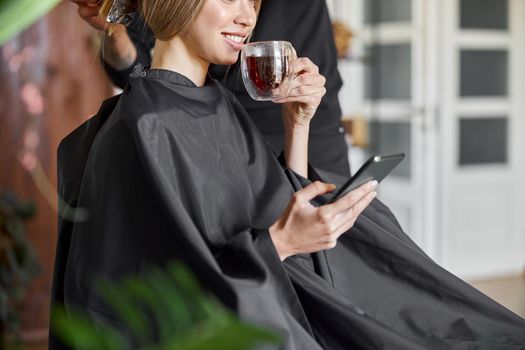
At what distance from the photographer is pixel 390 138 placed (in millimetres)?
4793

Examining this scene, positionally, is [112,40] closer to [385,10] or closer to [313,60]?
[313,60]

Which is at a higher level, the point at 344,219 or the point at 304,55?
the point at 304,55

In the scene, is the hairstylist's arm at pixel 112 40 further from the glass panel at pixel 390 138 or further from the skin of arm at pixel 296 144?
the glass panel at pixel 390 138

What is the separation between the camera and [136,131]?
1.27 meters

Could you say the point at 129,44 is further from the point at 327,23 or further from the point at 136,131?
the point at 136,131

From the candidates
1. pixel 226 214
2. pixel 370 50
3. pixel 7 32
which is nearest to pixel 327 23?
pixel 226 214

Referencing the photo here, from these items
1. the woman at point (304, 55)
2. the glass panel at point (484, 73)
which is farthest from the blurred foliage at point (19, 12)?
the glass panel at point (484, 73)

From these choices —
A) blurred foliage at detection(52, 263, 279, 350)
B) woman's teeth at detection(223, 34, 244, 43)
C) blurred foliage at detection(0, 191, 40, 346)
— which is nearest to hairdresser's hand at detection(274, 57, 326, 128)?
woman's teeth at detection(223, 34, 244, 43)

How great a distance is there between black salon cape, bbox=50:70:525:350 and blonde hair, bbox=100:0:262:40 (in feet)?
0.28

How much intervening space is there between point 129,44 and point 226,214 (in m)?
0.75

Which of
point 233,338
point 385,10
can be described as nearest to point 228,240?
point 233,338

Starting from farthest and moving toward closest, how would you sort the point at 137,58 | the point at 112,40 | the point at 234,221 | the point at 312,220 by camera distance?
the point at 137,58, the point at 112,40, the point at 234,221, the point at 312,220

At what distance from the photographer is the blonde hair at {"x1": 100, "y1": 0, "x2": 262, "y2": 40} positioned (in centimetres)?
141

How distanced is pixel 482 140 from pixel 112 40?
3511mm
